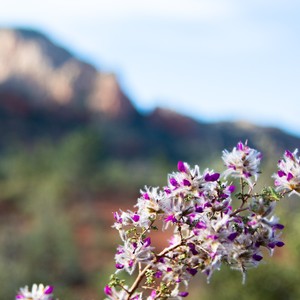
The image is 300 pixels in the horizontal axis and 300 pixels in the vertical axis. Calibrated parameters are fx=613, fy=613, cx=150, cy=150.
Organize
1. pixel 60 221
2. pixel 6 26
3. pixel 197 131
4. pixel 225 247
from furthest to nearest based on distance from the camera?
pixel 6 26, pixel 197 131, pixel 60 221, pixel 225 247

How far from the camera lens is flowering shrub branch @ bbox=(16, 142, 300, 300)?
2.37 m

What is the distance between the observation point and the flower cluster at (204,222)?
2.37 meters

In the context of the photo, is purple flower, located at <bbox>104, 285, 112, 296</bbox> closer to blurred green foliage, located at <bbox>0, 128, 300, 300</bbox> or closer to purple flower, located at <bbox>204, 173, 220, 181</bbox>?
purple flower, located at <bbox>204, 173, 220, 181</bbox>

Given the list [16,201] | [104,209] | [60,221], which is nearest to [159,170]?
[104,209]

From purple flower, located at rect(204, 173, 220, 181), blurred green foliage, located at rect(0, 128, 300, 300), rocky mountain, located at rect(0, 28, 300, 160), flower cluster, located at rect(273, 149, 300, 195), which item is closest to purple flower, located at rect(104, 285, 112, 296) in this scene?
purple flower, located at rect(204, 173, 220, 181)

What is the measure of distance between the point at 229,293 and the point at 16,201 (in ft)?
61.4

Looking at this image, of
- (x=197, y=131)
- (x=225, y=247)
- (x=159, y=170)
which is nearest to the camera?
(x=225, y=247)

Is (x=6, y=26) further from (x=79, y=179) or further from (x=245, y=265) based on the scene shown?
(x=245, y=265)

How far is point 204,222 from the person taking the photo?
94.4 inches

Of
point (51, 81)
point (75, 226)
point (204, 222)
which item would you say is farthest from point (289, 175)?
point (51, 81)

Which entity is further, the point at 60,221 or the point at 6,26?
the point at 6,26

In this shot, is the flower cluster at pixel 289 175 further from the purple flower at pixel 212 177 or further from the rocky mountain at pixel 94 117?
the rocky mountain at pixel 94 117

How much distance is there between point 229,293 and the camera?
11.3 metres

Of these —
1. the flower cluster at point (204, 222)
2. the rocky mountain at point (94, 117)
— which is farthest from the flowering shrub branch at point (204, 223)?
the rocky mountain at point (94, 117)
